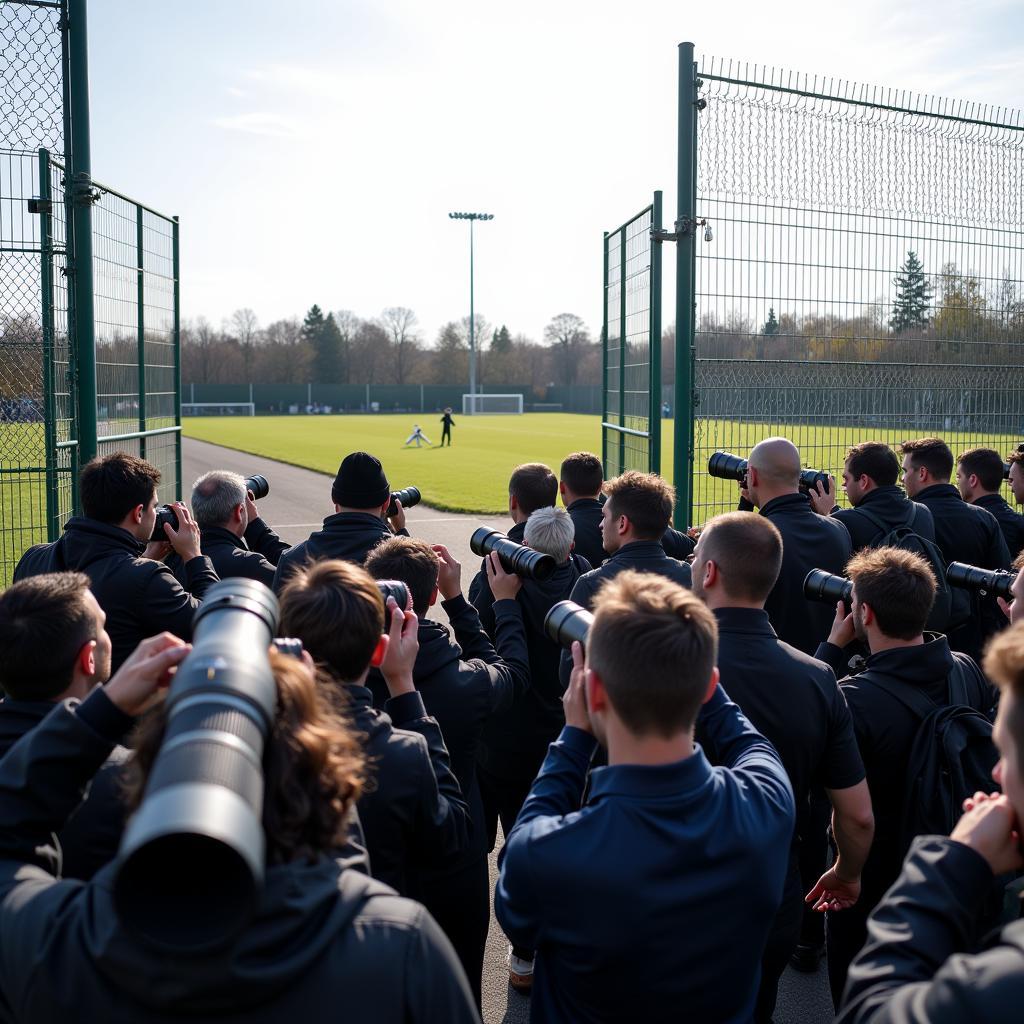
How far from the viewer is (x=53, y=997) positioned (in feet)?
4.49

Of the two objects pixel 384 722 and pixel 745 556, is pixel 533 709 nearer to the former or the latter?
pixel 745 556

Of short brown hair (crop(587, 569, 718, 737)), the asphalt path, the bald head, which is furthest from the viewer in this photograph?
the bald head

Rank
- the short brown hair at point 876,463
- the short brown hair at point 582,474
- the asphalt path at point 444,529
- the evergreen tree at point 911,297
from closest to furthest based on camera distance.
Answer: the asphalt path at point 444,529 → the short brown hair at point 876,463 → the short brown hair at point 582,474 → the evergreen tree at point 911,297

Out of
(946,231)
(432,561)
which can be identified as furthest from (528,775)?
(946,231)

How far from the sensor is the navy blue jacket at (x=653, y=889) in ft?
6.02

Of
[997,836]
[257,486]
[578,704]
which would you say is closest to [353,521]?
[257,486]

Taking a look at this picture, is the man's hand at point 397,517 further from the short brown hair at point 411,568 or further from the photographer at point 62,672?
the photographer at point 62,672

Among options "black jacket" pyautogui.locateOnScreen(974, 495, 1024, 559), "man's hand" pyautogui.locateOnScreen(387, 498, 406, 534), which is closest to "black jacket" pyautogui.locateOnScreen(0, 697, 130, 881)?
"man's hand" pyautogui.locateOnScreen(387, 498, 406, 534)

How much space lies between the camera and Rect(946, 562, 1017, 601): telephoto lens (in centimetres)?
406

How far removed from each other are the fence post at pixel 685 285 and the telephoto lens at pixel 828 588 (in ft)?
10.1

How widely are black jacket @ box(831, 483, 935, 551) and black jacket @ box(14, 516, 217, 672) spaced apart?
141 inches

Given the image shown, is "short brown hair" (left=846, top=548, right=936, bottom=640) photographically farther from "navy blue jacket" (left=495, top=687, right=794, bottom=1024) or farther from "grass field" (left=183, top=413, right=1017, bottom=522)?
"grass field" (left=183, top=413, right=1017, bottom=522)

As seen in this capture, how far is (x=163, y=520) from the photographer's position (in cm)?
446

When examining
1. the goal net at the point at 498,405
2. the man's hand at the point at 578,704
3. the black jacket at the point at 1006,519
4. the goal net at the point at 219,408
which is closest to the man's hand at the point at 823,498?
the black jacket at the point at 1006,519
